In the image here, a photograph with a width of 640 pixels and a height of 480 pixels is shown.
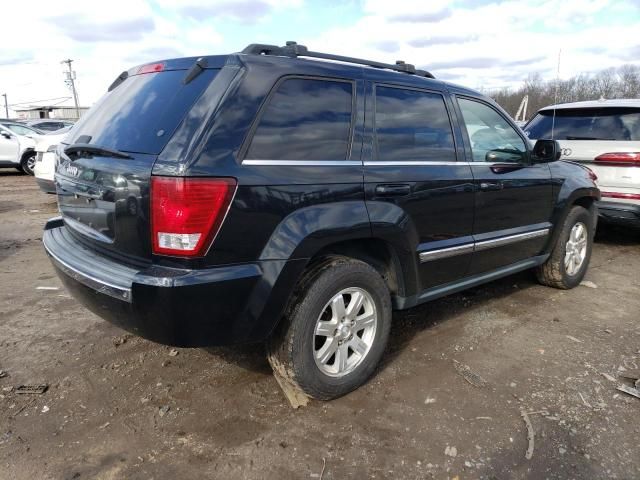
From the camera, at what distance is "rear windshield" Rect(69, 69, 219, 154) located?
250 centimetres

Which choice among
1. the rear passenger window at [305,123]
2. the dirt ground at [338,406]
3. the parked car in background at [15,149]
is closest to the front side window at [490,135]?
the rear passenger window at [305,123]

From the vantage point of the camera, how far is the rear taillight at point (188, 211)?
Answer: 2285mm

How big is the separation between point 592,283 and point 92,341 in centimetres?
477

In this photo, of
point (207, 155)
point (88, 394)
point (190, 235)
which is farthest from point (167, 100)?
point (88, 394)

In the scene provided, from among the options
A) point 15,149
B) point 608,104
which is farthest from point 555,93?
point 15,149

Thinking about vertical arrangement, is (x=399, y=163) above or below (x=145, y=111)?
below

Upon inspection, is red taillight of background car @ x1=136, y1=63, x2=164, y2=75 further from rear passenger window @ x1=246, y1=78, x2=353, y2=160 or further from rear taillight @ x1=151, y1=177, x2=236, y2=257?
rear taillight @ x1=151, y1=177, x2=236, y2=257

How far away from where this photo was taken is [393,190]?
3039 millimetres

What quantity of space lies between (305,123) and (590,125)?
201 inches

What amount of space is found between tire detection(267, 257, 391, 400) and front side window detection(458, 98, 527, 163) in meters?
1.42

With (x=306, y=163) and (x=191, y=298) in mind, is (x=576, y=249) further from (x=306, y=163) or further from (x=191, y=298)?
(x=191, y=298)

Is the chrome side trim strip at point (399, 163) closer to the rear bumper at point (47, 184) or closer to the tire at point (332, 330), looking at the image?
the tire at point (332, 330)

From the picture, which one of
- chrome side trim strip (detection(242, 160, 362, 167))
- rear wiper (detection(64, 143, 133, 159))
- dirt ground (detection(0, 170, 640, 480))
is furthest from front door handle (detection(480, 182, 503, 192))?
rear wiper (detection(64, 143, 133, 159))

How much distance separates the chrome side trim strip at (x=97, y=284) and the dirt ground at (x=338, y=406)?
760 millimetres
